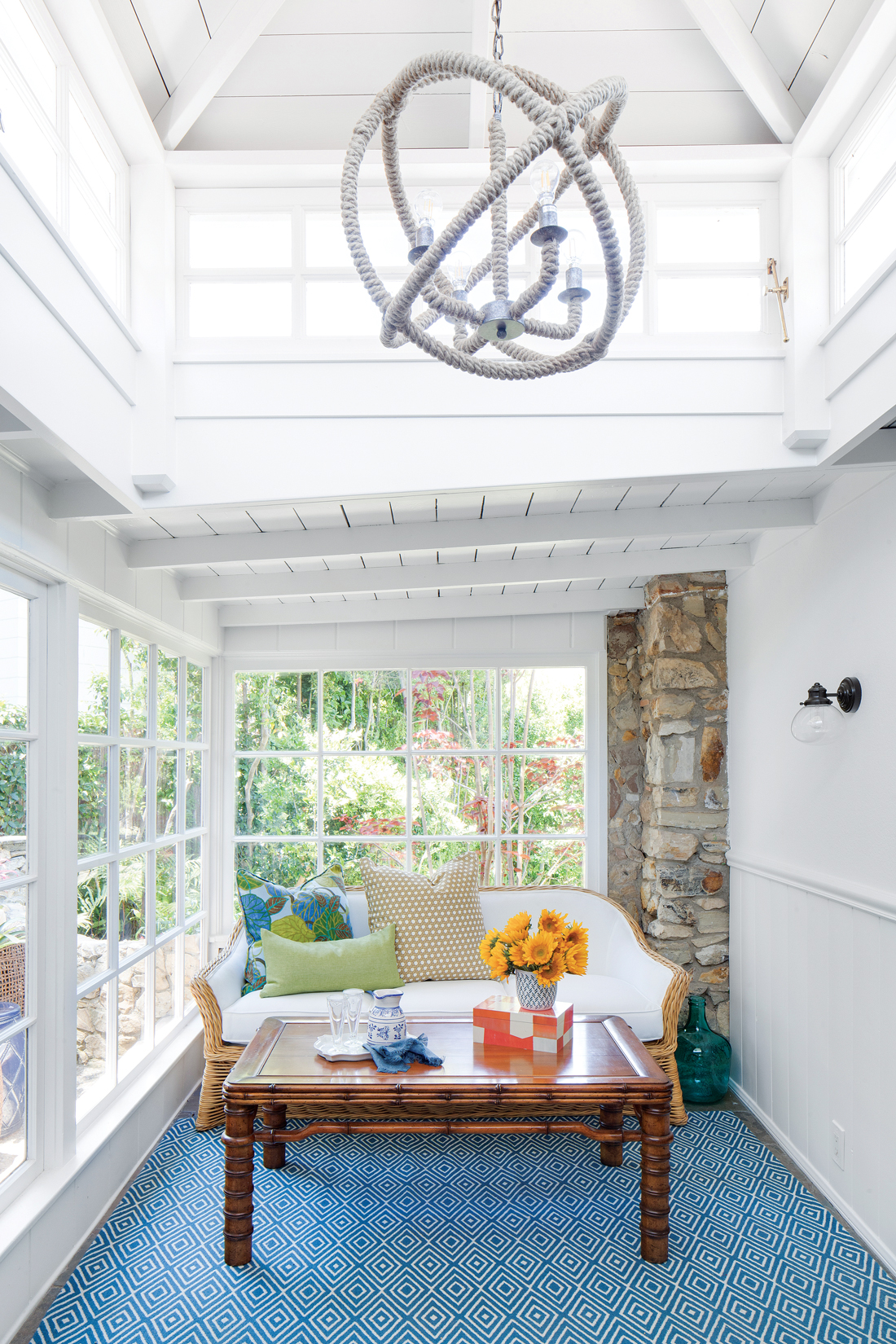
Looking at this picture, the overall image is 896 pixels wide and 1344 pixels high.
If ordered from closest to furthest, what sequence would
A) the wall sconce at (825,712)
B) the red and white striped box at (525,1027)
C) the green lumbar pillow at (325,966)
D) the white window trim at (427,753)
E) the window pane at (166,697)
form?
the wall sconce at (825,712) → the red and white striped box at (525,1027) → the green lumbar pillow at (325,966) → the window pane at (166,697) → the white window trim at (427,753)

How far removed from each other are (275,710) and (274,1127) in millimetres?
2022

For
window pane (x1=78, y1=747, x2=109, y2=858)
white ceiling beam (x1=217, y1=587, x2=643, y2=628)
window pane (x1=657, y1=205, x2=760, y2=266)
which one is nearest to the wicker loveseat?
window pane (x1=78, y1=747, x2=109, y2=858)

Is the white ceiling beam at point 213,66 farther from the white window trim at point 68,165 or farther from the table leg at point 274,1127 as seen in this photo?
the table leg at point 274,1127

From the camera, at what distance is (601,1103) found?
8.54ft

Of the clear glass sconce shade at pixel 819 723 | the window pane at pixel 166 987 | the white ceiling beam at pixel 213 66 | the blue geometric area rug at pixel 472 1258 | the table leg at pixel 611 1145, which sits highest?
the white ceiling beam at pixel 213 66

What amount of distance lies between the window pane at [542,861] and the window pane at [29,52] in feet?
11.3

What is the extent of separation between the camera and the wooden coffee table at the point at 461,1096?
256cm

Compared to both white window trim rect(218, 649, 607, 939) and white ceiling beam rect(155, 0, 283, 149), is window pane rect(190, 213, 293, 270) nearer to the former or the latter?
white ceiling beam rect(155, 0, 283, 149)

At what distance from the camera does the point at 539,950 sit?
2934 millimetres

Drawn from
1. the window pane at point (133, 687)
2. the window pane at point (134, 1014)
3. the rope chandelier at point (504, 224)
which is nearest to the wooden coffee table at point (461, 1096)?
the window pane at point (134, 1014)

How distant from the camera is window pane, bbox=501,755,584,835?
178 inches

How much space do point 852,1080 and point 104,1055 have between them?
235cm

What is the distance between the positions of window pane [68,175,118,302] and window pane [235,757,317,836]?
101 inches

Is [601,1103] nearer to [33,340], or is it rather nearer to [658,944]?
[658,944]
